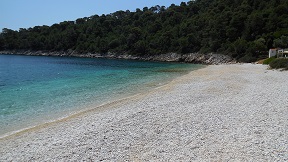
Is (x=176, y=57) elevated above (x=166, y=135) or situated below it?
above

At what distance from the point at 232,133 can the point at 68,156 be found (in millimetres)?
6143

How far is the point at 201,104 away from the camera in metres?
14.4

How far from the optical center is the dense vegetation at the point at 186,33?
73750 millimetres

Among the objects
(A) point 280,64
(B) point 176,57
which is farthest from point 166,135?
(B) point 176,57

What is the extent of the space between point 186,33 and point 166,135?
9751 cm

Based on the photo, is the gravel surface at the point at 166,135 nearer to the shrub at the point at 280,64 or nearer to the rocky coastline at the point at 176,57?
the shrub at the point at 280,64

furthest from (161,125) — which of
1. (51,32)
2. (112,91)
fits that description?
(51,32)

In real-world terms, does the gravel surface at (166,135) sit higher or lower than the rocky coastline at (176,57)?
lower

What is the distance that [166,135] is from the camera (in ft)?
30.8

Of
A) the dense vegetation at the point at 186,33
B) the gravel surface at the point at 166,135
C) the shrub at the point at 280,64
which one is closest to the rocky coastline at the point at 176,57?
the dense vegetation at the point at 186,33

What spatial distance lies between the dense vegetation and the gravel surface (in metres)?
54.4

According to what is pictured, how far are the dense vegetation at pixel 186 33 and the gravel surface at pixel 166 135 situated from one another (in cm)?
5441

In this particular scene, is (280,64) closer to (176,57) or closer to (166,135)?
(166,135)

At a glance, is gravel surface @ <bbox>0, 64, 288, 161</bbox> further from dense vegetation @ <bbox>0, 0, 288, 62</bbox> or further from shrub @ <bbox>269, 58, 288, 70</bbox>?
dense vegetation @ <bbox>0, 0, 288, 62</bbox>
